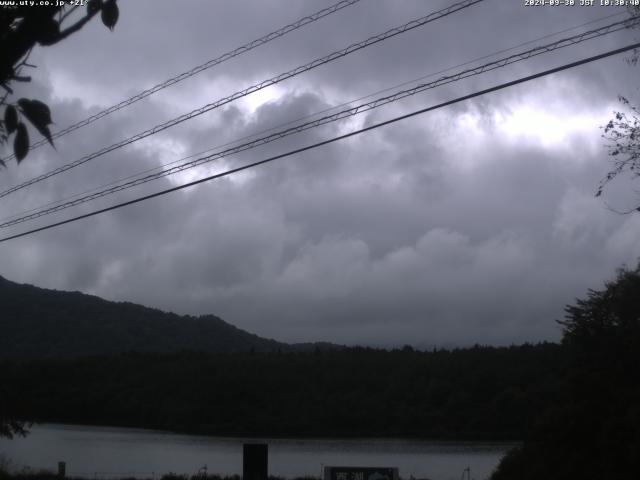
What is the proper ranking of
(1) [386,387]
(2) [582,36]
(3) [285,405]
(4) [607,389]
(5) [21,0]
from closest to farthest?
(5) [21,0] < (2) [582,36] < (4) [607,389] < (1) [386,387] < (3) [285,405]

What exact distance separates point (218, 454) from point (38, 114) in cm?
4703

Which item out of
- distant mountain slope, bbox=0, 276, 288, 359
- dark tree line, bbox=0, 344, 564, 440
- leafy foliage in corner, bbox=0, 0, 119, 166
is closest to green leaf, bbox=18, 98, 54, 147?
leafy foliage in corner, bbox=0, 0, 119, 166

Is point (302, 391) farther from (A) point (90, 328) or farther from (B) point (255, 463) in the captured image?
(B) point (255, 463)

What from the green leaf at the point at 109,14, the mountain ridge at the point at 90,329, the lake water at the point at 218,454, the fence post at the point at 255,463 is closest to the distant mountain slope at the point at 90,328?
the mountain ridge at the point at 90,329

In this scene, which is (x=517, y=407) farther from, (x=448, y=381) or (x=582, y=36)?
(x=582, y=36)

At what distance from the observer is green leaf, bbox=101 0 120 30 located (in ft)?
15.2

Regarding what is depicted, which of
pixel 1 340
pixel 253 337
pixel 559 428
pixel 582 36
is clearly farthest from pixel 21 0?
pixel 253 337

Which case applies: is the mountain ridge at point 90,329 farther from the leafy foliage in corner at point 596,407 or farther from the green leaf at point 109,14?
the green leaf at point 109,14

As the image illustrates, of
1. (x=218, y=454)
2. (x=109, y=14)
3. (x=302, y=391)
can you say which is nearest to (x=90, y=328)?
(x=302, y=391)

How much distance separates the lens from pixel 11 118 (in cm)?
434

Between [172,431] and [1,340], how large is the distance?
19.7 meters

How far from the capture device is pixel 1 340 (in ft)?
252

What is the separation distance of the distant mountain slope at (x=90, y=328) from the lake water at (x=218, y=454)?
20.6m

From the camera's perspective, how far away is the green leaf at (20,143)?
432cm
